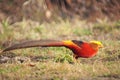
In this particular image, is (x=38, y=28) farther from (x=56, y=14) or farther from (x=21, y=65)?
(x=21, y=65)

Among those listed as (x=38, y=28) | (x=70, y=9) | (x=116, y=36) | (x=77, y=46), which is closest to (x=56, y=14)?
(x=70, y=9)

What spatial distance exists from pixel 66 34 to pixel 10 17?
1.75 m

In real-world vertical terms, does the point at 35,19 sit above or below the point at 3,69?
above

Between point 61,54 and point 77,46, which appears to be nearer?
point 77,46

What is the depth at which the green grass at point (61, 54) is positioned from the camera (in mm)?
6613

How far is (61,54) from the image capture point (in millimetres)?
8062

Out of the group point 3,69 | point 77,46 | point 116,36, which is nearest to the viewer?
point 3,69

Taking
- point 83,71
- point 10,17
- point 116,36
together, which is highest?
point 10,17

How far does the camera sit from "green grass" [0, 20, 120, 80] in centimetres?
661

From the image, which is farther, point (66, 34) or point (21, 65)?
point (66, 34)

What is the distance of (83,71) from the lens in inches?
267

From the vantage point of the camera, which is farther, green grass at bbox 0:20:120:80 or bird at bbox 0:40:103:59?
bird at bbox 0:40:103:59

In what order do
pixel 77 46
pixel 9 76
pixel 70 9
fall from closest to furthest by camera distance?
pixel 9 76 → pixel 77 46 → pixel 70 9

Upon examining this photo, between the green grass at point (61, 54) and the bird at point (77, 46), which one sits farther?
the bird at point (77, 46)
